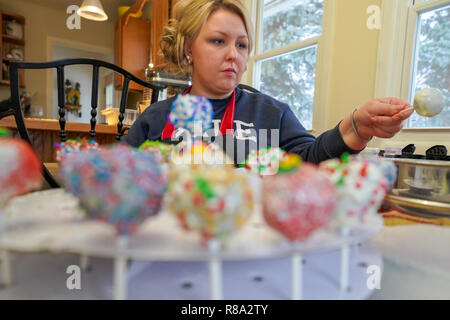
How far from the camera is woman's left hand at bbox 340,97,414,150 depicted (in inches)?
20.0

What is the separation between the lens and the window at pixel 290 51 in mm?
1805

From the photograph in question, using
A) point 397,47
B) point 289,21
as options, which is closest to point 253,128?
point 397,47

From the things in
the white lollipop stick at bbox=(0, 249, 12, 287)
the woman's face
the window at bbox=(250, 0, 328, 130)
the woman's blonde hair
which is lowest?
the white lollipop stick at bbox=(0, 249, 12, 287)

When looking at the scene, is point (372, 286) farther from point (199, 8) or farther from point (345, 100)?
point (345, 100)

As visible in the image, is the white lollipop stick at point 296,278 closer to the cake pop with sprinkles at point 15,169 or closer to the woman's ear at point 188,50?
the cake pop with sprinkles at point 15,169

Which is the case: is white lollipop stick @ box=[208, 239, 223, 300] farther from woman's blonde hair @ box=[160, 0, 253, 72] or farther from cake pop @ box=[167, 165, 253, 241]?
woman's blonde hair @ box=[160, 0, 253, 72]

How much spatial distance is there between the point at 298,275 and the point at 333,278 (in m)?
0.05

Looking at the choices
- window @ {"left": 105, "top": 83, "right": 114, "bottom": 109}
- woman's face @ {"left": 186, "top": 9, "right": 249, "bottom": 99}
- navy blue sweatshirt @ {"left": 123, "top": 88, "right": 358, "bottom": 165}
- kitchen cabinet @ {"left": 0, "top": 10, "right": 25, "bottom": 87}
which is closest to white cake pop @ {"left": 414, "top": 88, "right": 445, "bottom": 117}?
navy blue sweatshirt @ {"left": 123, "top": 88, "right": 358, "bottom": 165}

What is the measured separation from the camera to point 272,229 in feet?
0.67

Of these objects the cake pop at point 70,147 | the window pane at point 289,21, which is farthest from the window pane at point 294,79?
the cake pop at point 70,147

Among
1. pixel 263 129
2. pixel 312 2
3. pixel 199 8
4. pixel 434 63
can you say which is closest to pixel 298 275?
pixel 263 129

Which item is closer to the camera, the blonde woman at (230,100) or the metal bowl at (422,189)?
the metal bowl at (422,189)

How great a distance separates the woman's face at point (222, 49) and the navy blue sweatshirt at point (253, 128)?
11 centimetres

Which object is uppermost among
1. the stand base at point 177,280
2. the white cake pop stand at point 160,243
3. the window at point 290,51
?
the window at point 290,51
